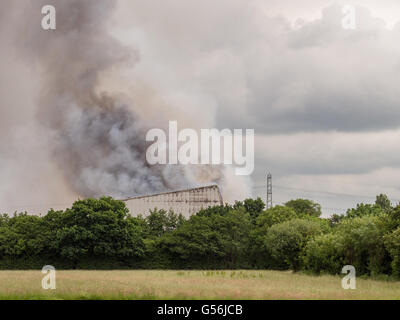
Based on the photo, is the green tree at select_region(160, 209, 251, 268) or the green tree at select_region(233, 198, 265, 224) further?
the green tree at select_region(233, 198, 265, 224)

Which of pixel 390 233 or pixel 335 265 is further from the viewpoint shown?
pixel 335 265

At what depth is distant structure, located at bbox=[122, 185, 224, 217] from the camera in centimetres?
11512

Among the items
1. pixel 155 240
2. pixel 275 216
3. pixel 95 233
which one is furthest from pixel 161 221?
pixel 275 216

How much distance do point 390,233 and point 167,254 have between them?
48295 millimetres

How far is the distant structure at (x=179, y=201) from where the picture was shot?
115125mm

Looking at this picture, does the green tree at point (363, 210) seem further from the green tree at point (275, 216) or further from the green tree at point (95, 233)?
the green tree at point (95, 233)

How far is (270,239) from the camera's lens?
258 feet

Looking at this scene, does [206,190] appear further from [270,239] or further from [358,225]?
[358,225]

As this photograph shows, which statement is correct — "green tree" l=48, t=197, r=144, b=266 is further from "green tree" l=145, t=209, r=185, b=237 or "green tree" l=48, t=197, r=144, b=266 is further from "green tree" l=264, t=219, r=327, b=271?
"green tree" l=264, t=219, r=327, b=271

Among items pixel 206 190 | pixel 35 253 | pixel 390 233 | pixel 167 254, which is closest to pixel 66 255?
pixel 35 253

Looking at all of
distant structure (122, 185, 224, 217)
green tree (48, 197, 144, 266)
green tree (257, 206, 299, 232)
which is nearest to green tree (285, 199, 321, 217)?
distant structure (122, 185, 224, 217)

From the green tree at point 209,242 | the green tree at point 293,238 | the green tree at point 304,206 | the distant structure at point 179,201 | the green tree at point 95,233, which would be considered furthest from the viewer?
the green tree at point 304,206

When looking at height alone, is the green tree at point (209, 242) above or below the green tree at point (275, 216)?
below

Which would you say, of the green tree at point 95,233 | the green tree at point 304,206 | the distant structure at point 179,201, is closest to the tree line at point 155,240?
the green tree at point 95,233
